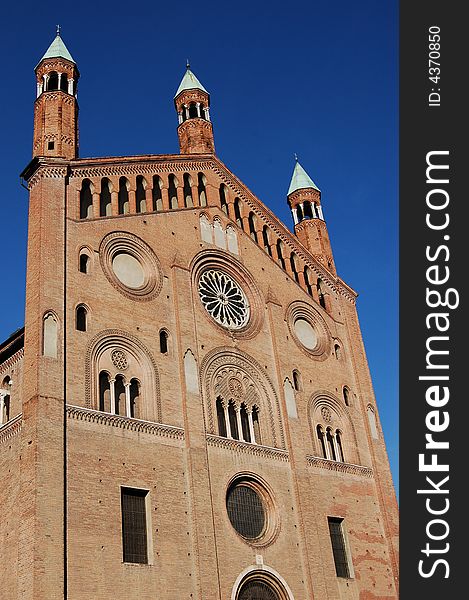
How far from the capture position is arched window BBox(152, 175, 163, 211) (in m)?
26.2

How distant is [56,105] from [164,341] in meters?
9.13

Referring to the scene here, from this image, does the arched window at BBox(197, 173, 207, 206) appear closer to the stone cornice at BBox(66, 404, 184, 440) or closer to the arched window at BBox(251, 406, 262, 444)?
the arched window at BBox(251, 406, 262, 444)

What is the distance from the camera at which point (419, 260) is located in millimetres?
14578

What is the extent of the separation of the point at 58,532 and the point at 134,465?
3.27 meters

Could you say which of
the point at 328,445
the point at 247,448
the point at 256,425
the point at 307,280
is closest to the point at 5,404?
the point at 247,448

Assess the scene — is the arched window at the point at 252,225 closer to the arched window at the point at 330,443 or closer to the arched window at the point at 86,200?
the arched window at the point at 86,200

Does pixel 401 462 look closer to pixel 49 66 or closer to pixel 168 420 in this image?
pixel 168 420

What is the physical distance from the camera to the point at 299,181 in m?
34.2

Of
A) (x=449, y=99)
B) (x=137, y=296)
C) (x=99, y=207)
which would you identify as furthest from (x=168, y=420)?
(x=449, y=99)

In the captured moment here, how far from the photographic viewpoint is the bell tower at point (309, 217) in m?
32.7

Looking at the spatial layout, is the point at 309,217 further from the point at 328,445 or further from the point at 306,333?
the point at 328,445

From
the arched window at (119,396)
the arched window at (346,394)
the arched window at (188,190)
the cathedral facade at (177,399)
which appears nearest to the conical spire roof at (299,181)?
the cathedral facade at (177,399)

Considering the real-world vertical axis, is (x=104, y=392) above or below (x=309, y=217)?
below

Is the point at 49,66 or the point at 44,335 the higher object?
the point at 49,66
